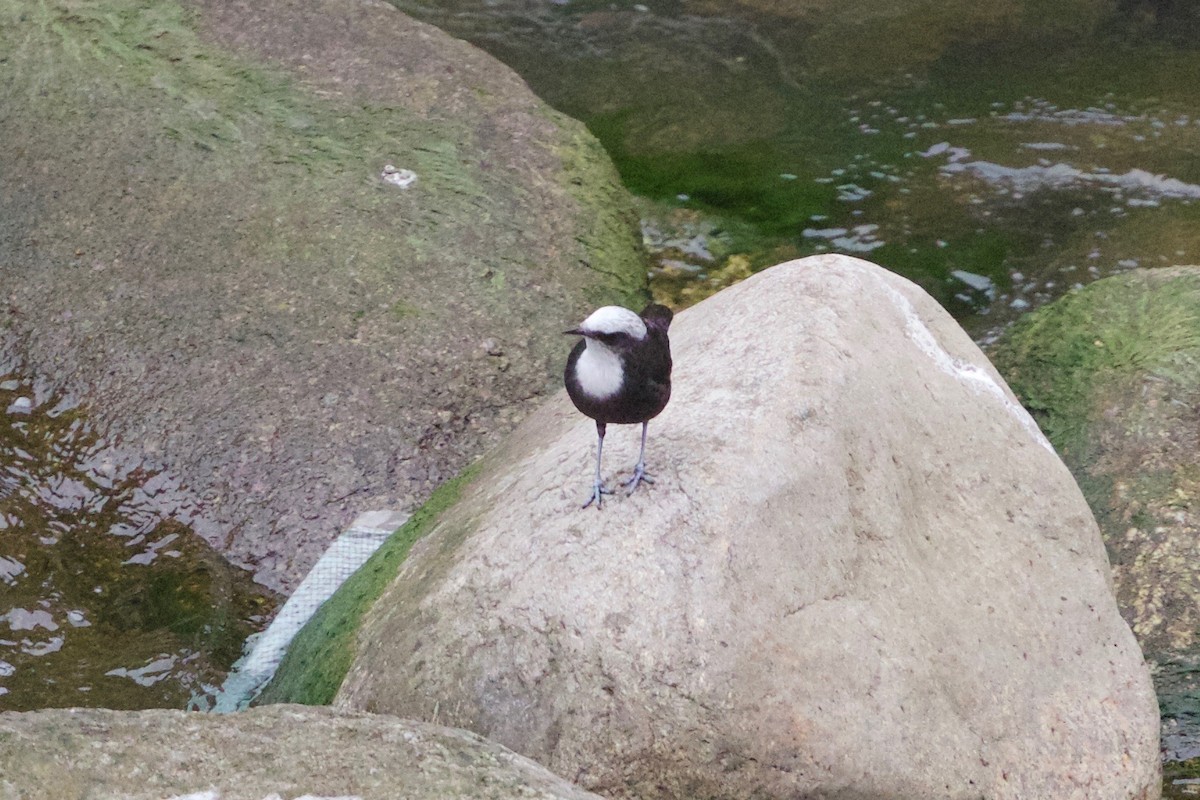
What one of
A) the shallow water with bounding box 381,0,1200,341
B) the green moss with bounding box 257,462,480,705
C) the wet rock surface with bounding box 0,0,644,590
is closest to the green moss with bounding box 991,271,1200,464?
the shallow water with bounding box 381,0,1200,341

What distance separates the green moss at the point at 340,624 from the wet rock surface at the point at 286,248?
0.60m

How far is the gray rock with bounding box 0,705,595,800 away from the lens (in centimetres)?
189

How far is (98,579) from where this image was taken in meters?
4.47

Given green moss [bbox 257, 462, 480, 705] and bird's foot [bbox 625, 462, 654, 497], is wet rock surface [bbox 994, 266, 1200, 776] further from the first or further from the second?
green moss [bbox 257, 462, 480, 705]

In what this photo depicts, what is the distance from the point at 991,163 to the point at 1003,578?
4541mm

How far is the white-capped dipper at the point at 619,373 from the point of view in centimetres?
287

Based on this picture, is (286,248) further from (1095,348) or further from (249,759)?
(249,759)

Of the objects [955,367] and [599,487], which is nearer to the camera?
[599,487]

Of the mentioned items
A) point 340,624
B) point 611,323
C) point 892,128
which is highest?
point 611,323

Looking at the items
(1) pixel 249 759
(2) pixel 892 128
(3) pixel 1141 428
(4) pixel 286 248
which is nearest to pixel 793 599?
(1) pixel 249 759

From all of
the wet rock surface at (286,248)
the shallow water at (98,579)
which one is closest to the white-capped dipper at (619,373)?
the wet rock surface at (286,248)

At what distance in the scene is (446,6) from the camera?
9.54 m

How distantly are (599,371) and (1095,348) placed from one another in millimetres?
3005

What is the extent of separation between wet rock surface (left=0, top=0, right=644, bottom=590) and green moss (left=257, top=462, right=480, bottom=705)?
60 centimetres
